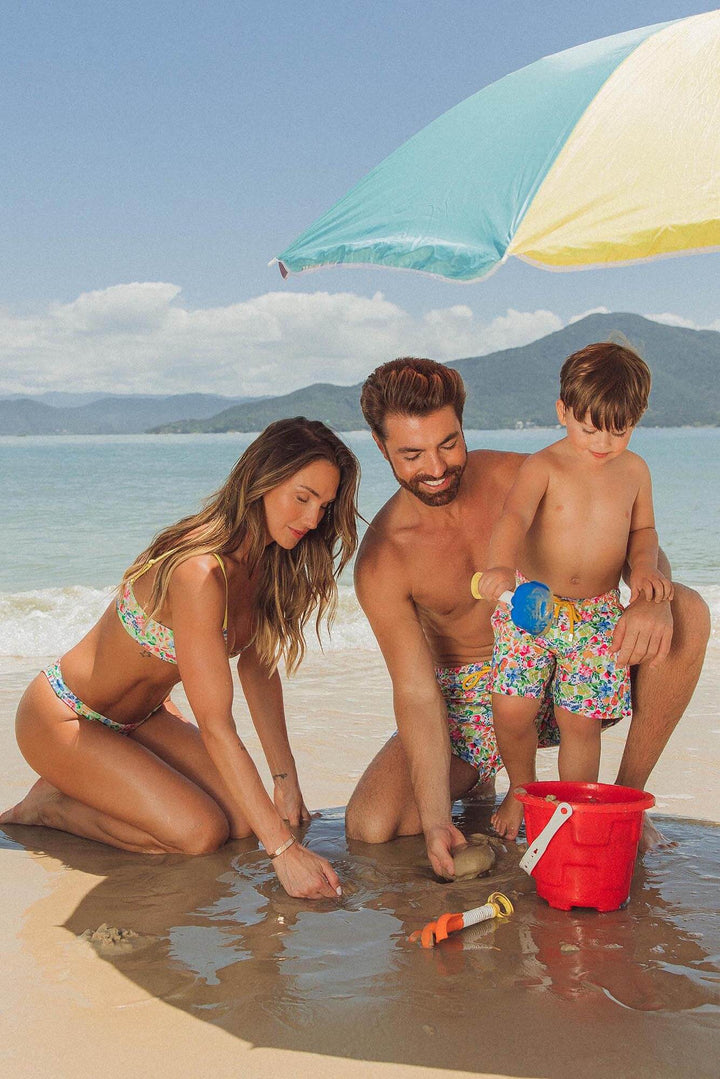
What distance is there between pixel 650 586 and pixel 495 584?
0.61 meters

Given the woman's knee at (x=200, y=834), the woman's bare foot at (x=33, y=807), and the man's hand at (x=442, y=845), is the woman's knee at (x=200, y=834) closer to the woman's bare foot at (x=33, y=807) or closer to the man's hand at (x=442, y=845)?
the woman's bare foot at (x=33, y=807)

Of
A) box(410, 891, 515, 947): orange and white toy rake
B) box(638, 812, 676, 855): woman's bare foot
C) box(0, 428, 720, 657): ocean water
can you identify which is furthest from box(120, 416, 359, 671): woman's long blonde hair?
box(638, 812, 676, 855): woman's bare foot

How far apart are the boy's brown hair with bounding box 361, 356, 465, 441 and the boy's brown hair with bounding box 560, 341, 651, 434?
390mm

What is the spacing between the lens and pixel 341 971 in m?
2.58

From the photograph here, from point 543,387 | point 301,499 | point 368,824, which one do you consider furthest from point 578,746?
point 543,387

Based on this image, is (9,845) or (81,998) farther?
(9,845)

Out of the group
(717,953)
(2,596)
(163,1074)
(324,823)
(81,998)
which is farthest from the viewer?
(2,596)

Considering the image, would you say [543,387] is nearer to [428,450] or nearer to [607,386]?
[428,450]

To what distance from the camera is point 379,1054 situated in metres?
2.18

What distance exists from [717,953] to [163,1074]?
1479 mm

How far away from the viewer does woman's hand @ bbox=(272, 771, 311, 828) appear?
148 inches

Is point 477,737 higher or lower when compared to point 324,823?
higher

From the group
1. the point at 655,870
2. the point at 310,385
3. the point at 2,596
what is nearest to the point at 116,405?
the point at 310,385

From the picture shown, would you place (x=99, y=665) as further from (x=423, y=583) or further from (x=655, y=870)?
(x=655, y=870)
